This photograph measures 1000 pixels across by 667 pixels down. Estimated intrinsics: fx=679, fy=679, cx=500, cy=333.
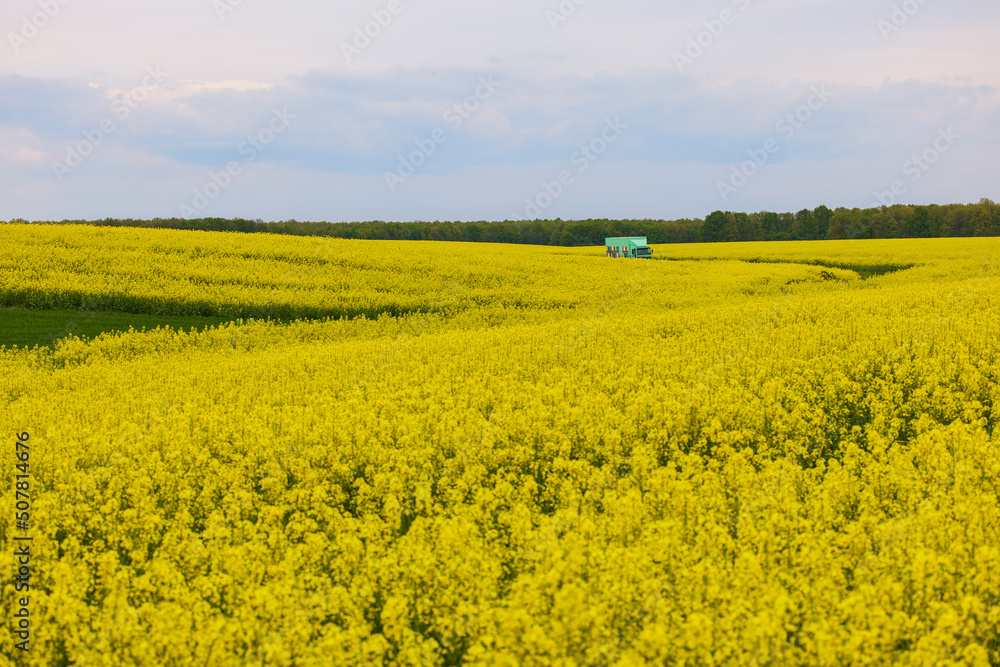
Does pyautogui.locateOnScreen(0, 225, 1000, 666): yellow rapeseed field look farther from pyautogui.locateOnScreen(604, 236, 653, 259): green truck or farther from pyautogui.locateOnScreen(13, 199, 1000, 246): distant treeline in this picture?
pyautogui.locateOnScreen(13, 199, 1000, 246): distant treeline

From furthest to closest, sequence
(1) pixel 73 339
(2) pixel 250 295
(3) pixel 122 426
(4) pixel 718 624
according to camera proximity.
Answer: (2) pixel 250 295 → (1) pixel 73 339 → (3) pixel 122 426 → (4) pixel 718 624

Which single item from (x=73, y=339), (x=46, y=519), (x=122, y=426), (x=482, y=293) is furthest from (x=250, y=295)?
(x=46, y=519)

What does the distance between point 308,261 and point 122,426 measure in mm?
22359

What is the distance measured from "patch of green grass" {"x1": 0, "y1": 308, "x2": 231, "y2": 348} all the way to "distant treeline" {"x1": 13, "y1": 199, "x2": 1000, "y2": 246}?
174 ft

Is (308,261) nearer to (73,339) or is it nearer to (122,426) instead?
(73,339)

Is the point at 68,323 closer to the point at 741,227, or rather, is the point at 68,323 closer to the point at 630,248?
the point at 630,248

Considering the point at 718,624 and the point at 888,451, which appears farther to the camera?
the point at 888,451

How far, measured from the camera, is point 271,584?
5254 mm

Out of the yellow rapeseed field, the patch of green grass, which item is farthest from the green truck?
the yellow rapeseed field

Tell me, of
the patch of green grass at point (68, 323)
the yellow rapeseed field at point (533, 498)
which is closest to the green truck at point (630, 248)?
the patch of green grass at point (68, 323)

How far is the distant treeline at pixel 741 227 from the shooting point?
81.4 m

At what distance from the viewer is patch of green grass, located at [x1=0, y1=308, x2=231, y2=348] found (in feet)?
60.7

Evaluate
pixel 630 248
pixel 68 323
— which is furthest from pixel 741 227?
pixel 68 323

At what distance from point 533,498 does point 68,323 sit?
18.6 metres
